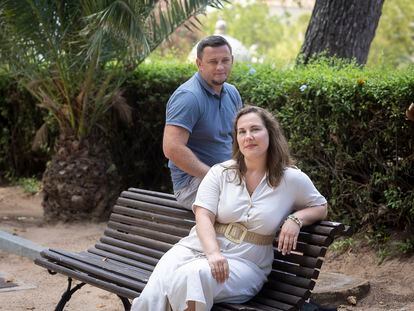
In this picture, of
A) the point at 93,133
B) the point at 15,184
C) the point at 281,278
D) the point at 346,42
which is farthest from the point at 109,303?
the point at 15,184

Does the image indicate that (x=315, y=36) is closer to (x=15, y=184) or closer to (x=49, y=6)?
(x=49, y=6)

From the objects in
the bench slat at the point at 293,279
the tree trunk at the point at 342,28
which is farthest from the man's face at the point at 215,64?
the tree trunk at the point at 342,28

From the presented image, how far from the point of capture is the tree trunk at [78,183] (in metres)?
8.80

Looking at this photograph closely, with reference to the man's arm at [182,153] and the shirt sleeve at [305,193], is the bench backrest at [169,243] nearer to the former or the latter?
the shirt sleeve at [305,193]

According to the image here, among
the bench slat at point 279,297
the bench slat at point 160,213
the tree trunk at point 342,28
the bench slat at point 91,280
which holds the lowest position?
the bench slat at point 91,280

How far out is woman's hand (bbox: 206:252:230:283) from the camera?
395cm

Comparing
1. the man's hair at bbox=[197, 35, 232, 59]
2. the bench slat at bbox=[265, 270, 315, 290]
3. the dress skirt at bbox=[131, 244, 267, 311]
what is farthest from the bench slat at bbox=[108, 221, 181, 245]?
the man's hair at bbox=[197, 35, 232, 59]

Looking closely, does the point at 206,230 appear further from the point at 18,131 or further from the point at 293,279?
the point at 18,131

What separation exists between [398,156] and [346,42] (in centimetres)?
255

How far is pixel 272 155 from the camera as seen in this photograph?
4238 mm

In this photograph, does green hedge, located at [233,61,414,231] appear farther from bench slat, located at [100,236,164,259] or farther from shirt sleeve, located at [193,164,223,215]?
shirt sleeve, located at [193,164,223,215]

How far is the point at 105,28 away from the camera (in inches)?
295

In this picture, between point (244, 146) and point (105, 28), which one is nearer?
point (244, 146)

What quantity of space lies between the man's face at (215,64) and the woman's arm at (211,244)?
101 cm
